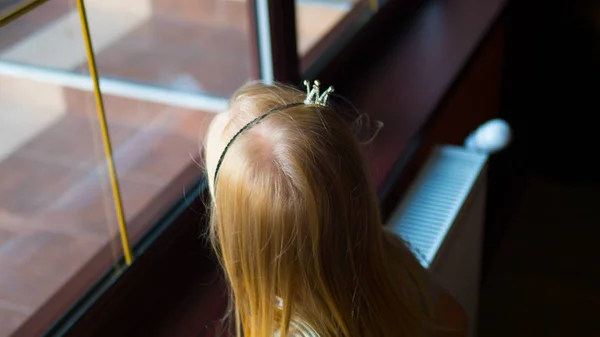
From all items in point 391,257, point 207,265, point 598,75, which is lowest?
point 598,75

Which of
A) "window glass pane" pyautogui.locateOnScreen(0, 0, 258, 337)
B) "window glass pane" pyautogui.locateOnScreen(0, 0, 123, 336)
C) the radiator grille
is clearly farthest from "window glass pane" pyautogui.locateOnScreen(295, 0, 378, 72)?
"window glass pane" pyautogui.locateOnScreen(0, 0, 123, 336)

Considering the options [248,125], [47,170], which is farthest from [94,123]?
[248,125]

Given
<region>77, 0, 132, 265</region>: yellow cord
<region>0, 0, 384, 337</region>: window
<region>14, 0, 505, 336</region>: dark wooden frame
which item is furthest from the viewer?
<region>0, 0, 384, 337</region>: window

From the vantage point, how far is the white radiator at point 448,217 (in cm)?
120

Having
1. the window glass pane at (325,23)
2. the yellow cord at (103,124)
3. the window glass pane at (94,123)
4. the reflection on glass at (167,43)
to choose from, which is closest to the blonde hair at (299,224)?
the yellow cord at (103,124)

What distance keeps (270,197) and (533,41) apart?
1534 mm

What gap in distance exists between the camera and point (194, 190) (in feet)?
3.80

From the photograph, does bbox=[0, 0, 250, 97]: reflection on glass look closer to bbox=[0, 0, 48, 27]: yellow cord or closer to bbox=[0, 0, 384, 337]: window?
bbox=[0, 0, 384, 337]: window

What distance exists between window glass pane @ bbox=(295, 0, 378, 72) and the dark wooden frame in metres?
0.03

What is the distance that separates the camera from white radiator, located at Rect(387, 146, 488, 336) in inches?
47.1

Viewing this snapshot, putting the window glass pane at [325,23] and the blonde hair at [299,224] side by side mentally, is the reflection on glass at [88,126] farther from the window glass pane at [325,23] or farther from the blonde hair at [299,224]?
the blonde hair at [299,224]

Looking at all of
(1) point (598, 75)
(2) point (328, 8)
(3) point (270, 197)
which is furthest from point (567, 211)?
(3) point (270, 197)

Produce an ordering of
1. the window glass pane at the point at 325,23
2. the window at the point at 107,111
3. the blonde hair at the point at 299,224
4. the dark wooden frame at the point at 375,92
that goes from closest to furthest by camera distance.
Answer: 1. the blonde hair at the point at 299,224
2. the dark wooden frame at the point at 375,92
3. the window at the point at 107,111
4. the window glass pane at the point at 325,23

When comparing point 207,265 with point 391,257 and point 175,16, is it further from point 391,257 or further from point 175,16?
point 175,16
